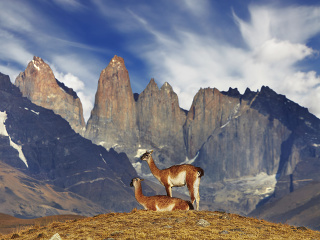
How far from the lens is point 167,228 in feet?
83.9

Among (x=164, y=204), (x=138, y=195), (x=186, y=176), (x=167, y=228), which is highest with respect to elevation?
(x=186, y=176)

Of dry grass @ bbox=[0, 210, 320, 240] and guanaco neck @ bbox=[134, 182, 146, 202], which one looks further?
guanaco neck @ bbox=[134, 182, 146, 202]

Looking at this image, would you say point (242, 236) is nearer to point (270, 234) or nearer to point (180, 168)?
point (270, 234)

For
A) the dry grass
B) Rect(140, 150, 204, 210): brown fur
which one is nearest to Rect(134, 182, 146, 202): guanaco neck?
the dry grass

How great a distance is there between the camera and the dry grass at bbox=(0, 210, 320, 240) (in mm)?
24000

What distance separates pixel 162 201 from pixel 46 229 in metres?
9.33

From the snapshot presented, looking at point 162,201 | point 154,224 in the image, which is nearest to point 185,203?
point 162,201

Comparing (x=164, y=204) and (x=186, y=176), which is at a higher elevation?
(x=186, y=176)

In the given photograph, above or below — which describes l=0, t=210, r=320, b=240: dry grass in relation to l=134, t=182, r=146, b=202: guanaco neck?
below

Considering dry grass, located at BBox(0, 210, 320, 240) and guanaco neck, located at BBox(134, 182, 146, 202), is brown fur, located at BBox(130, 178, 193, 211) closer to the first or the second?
guanaco neck, located at BBox(134, 182, 146, 202)

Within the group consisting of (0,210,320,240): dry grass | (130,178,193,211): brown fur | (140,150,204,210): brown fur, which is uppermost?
(140,150,204,210): brown fur

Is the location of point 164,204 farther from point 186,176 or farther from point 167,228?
point 167,228

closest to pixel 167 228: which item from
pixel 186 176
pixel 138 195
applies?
pixel 186 176

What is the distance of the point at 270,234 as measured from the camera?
25.4 meters
